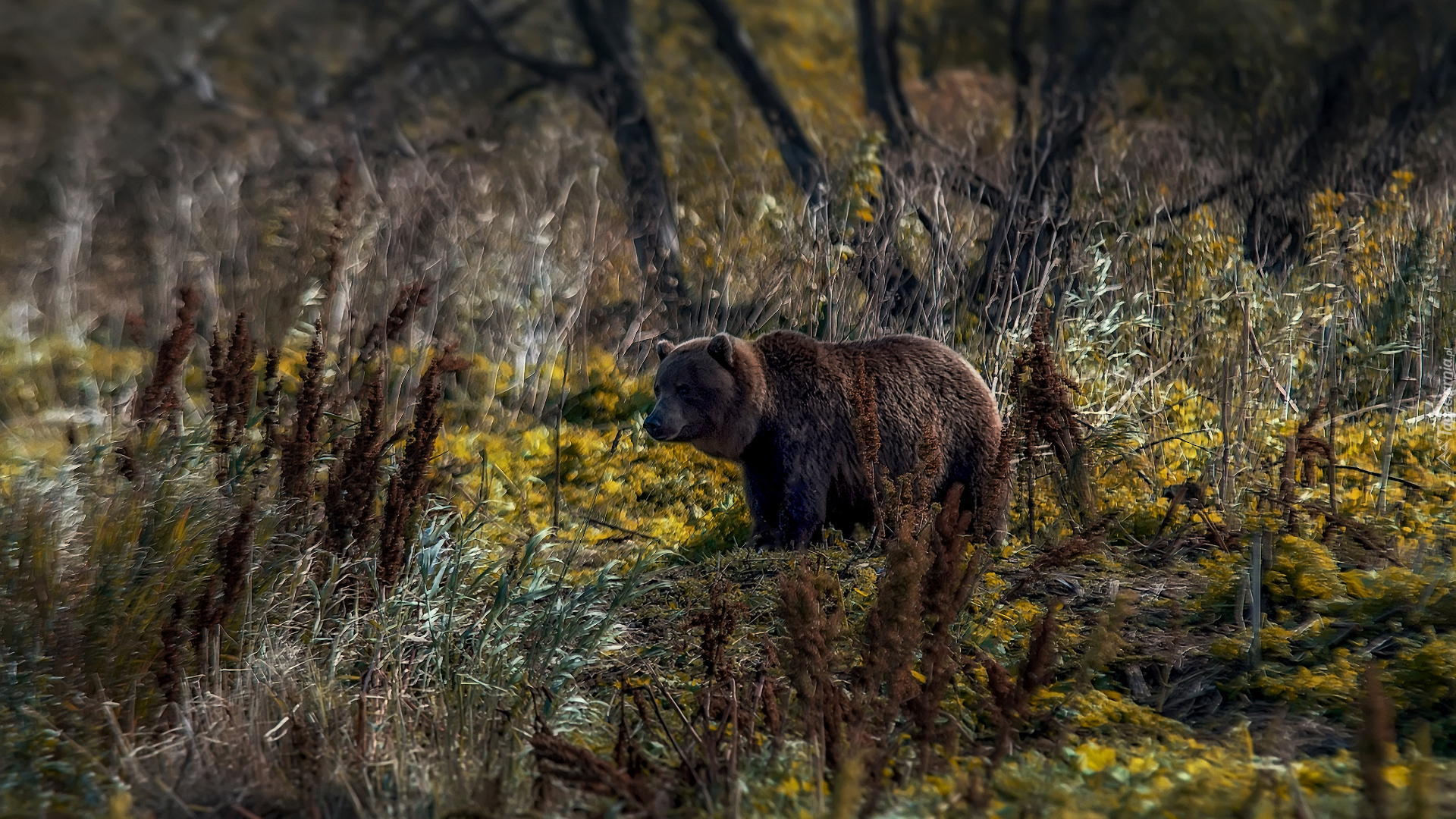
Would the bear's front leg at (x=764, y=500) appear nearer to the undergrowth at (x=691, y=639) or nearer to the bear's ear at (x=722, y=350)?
the undergrowth at (x=691, y=639)

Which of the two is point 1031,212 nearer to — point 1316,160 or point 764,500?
point 764,500

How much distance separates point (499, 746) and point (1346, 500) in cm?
466

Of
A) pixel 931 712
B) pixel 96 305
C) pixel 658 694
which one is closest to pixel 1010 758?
pixel 931 712

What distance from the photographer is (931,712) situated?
3426 millimetres

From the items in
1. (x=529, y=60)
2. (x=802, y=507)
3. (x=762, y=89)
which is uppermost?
(x=529, y=60)

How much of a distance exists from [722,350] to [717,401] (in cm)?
28

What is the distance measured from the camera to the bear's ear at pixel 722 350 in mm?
6789

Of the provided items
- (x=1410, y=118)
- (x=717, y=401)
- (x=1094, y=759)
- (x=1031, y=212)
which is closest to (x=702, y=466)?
(x=717, y=401)

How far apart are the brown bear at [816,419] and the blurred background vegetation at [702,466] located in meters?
0.46

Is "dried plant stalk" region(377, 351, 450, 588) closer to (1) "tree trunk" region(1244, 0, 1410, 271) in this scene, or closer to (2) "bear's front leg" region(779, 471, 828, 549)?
(2) "bear's front leg" region(779, 471, 828, 549)

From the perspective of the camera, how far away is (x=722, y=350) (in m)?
6.83

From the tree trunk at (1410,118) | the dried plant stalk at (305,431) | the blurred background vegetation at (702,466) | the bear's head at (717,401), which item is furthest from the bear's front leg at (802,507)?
the tree trunk at (1410,118)

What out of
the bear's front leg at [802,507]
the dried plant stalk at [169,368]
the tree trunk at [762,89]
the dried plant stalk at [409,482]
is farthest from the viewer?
the tree trunk at [762,89]

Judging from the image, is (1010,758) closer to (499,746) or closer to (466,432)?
(499,746)
